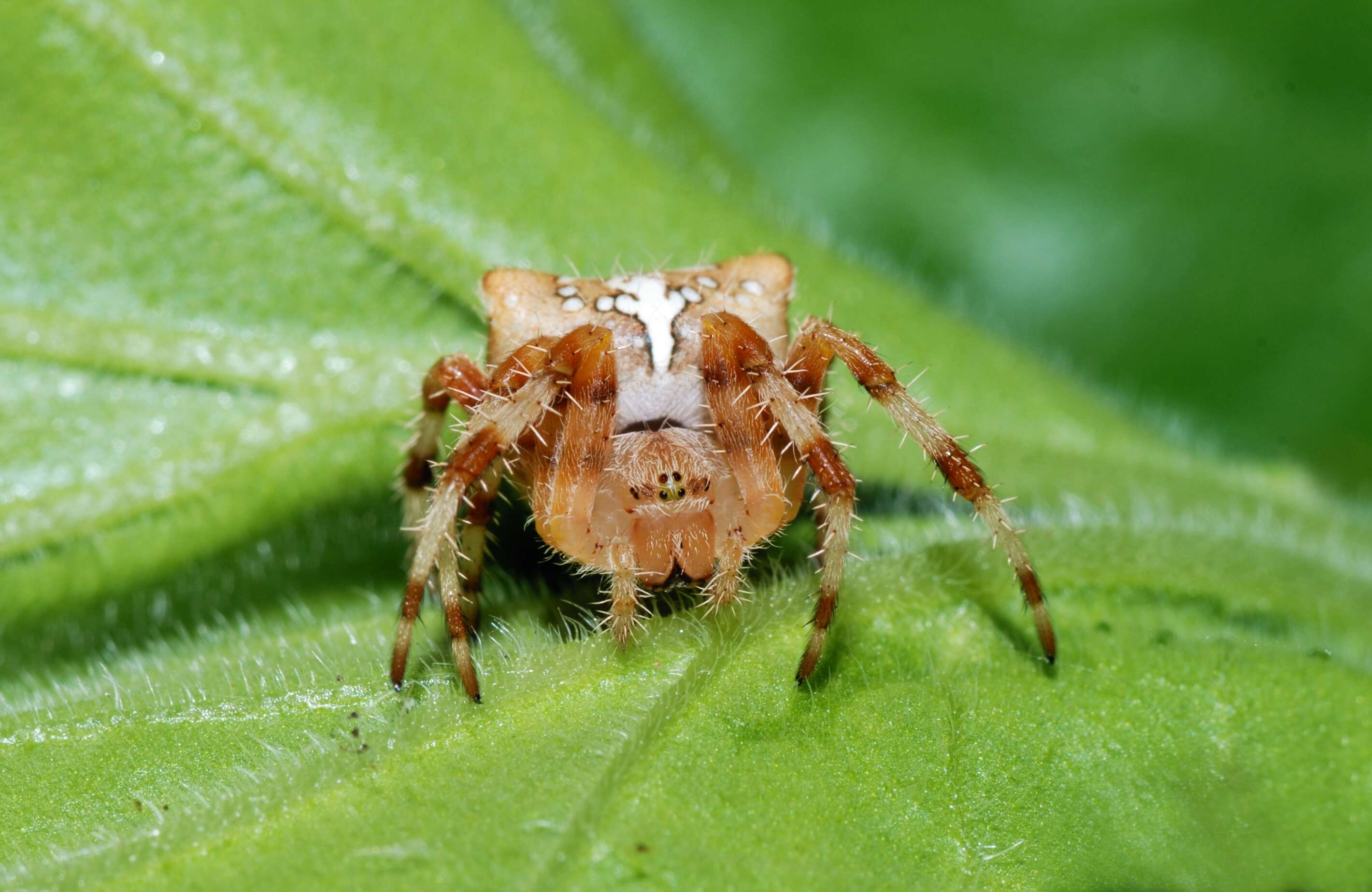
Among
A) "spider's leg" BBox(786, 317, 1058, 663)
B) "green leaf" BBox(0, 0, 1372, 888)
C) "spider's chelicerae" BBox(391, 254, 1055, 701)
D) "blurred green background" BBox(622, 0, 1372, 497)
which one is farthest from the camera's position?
"blurred green background" BBox(622, 0, 1372, 497)

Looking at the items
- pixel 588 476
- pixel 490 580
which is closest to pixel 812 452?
Result: pixel 588 476

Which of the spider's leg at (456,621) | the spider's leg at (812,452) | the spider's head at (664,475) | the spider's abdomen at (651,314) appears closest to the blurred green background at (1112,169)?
the spider's abdomen at (651,314)

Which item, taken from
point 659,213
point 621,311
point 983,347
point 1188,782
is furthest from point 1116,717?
point 659,213

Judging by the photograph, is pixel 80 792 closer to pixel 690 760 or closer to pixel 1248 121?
pixel 690 760

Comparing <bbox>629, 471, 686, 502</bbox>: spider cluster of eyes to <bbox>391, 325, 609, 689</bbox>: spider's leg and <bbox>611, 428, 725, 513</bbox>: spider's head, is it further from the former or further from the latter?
<bbox>391, 325, 609, 689</bbox>: spider's leg

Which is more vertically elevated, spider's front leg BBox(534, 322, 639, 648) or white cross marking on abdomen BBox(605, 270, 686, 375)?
white cross marking on abdomen BBox(605, 270, 686, 375)

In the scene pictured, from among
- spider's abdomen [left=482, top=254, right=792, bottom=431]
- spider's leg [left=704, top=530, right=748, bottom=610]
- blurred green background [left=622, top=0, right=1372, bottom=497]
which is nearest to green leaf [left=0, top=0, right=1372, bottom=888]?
spider's leg [left=704, top=530, right=748, bottom=610]

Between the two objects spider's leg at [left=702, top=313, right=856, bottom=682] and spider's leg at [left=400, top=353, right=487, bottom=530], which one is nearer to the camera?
spider's leg at [left=702, top=313, right=856, bottom=682]
